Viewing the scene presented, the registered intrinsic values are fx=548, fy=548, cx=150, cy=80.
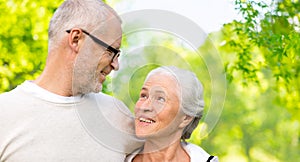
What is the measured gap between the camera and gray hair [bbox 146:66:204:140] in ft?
6.89

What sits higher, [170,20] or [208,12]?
[208,12]

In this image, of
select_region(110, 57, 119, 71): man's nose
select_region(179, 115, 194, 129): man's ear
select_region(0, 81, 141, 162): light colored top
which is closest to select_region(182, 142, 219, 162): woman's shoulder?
select_region(179, 115, 194, 129): man's ear

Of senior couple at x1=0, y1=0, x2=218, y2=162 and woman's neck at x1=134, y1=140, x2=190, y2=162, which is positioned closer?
senior couple at x1=0, y1=0, x2=218, y2=162

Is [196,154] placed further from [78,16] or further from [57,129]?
[78,16]

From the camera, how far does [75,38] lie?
212cm

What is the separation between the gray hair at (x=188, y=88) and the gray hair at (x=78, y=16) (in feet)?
0.97

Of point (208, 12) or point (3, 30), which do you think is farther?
point (3, 30)

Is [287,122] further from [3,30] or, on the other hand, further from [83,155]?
[83,155]

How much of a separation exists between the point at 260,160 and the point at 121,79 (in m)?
11.5

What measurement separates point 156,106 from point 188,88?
6.0 inches

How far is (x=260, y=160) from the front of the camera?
1319 centimetres

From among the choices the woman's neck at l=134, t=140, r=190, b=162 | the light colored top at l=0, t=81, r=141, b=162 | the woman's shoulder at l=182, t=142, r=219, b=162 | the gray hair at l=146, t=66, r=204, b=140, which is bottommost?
the light colored top at l=0, t=81, r=141, b=162

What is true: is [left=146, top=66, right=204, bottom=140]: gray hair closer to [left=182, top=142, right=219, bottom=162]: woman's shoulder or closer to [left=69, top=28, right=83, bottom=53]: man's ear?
[left=182, top=142, right=219, bottom=162]: woman's shoulder

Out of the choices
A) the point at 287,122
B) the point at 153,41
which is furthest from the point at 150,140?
the point at 287,122
